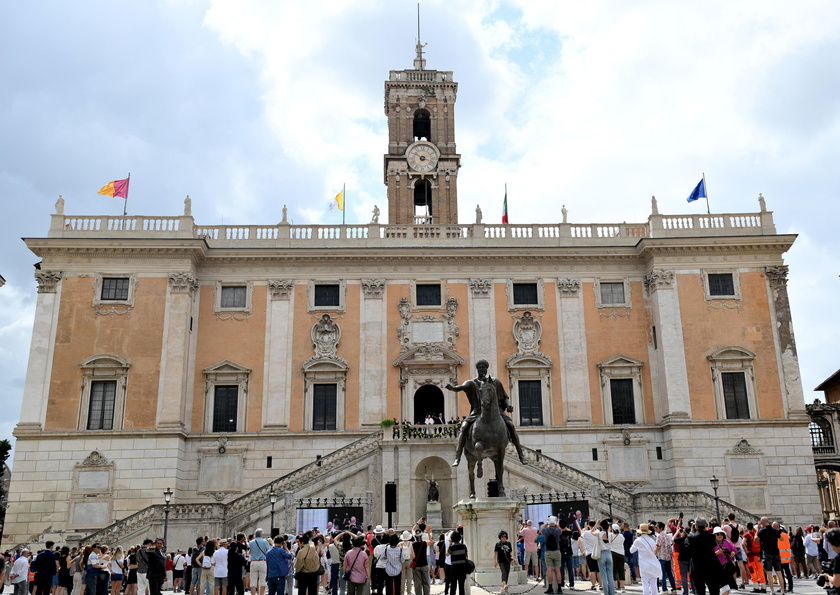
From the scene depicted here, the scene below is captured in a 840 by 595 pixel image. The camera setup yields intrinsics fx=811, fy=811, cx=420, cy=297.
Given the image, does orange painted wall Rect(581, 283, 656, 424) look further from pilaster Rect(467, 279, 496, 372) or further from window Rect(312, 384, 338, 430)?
window Rect(312, 384, 338, 430)

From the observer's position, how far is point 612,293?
4012 centimetres

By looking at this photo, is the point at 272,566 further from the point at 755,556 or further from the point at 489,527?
the point at 755,556

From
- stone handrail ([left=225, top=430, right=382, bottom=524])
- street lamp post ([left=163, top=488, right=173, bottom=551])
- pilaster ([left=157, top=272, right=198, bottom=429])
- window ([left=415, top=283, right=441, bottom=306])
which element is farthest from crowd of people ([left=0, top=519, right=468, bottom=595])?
window ([left=415, top=283, right=441, bottom=306])

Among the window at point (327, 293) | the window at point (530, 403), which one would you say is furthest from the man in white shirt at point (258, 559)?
the window at point (327, 293)

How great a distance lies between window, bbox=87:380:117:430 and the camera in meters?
36.5

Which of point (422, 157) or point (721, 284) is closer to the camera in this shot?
point (721, 284)

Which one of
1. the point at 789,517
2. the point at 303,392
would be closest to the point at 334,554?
the point at 303,392

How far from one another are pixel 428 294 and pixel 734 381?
15.0m

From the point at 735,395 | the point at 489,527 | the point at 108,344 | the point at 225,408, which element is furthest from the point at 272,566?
the point at 735,395

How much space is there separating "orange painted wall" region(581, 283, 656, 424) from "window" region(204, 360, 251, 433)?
1637 centimetres

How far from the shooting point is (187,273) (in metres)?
38.2

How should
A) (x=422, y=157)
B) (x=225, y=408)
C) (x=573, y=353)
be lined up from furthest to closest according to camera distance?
(x=422, y=157)
(x=573, y=353)
(x=225, y=408)

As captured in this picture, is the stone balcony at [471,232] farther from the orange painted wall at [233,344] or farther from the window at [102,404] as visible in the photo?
the window at [102,404]

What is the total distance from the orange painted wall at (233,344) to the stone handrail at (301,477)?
5.09 metres
